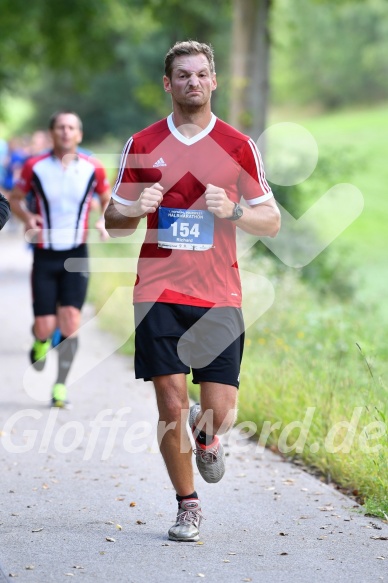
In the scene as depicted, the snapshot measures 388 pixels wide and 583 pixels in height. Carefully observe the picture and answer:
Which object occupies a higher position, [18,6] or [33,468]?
[18,6]

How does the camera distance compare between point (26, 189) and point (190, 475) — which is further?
point (26, 189)

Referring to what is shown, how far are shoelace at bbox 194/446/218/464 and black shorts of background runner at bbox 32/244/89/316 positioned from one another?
380 centimetres

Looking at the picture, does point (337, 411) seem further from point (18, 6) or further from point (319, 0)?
point (18, 6)

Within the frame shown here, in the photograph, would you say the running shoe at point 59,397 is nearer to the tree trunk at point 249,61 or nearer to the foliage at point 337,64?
the tree trunk at point 249,61

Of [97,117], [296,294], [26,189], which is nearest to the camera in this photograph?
[26,189]

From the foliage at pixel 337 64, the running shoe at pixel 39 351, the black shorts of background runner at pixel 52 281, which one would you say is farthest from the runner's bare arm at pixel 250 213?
the foliage at pixel 337 64

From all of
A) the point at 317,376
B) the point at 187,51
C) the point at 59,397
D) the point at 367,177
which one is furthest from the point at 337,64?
the point at 187,51

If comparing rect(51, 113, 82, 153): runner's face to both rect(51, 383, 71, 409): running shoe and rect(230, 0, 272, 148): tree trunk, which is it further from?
rect(230, 0, 272, 148): tree trunk

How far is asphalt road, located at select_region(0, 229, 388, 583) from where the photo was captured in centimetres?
521

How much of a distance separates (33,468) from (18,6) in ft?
65.6

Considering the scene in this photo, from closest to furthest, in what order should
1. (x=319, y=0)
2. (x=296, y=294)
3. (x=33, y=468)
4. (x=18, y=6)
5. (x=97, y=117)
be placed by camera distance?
(x=33, y=468) < (x=296, y=294) < (x=319, y=0) < (x=18, y=6) < (x=97, y=117)

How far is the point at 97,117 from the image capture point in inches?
2640

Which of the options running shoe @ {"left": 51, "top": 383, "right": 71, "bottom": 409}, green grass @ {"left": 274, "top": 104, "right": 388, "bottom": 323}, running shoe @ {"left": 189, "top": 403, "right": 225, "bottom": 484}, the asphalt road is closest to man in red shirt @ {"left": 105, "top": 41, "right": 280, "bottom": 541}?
running shoe @ {"left": 189, "top": 403, "right": 225, "bottom": 484}

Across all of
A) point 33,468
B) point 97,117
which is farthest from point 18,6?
point 97,117
